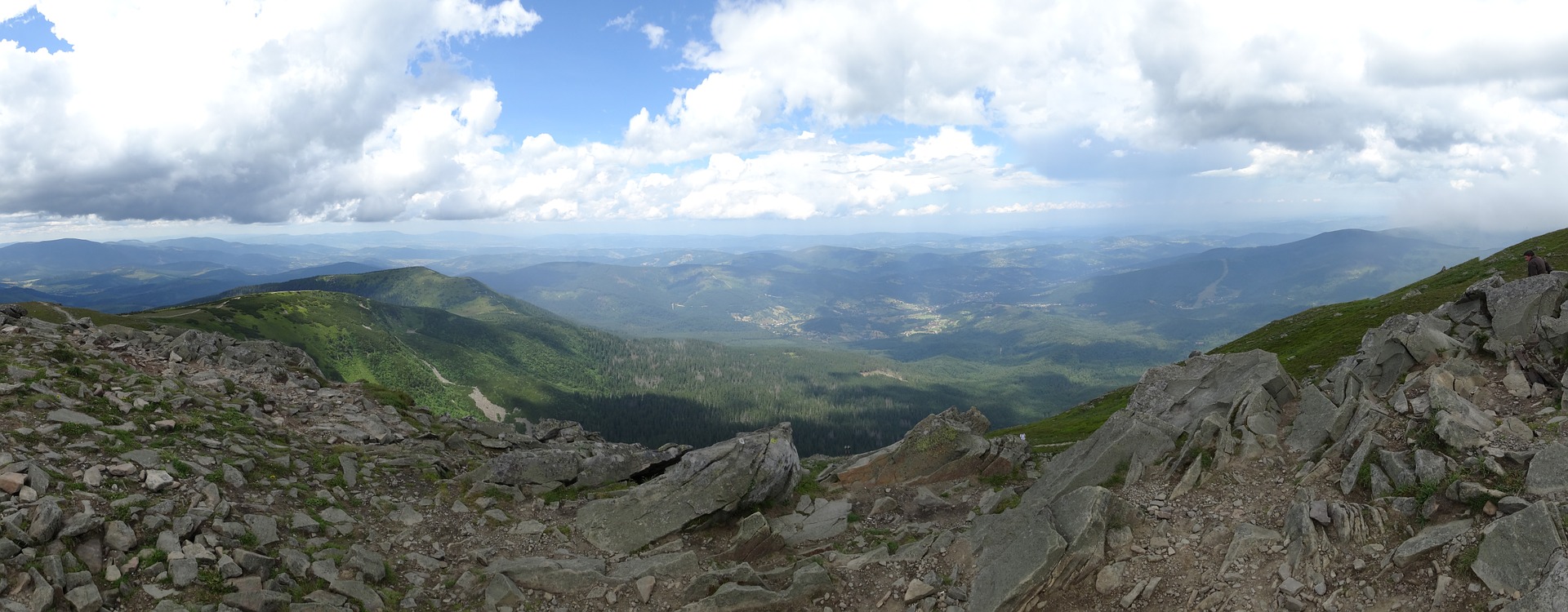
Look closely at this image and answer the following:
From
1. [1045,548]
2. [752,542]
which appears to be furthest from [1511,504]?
[752,542]

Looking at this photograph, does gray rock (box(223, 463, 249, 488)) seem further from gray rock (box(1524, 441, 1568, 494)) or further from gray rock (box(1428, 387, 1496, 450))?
gray rock (box(1428, 387, 1496, 450))

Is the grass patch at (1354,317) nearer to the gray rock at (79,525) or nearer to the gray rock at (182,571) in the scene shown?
the gray rock at (182,571)

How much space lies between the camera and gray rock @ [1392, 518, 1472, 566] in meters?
15.2

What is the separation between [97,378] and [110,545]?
18.5m

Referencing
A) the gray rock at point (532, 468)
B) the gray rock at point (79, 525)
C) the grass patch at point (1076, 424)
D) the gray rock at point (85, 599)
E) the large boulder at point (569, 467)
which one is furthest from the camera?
the grass patch at point (1076, 424)

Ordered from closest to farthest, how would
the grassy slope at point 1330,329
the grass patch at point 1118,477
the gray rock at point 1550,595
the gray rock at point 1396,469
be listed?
the gray rock at point 1550,595, the gray rock at point 1396,469, the grass patch at point 1118,477, the grassy slope at point 1330,329

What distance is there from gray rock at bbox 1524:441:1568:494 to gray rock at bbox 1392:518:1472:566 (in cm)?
186

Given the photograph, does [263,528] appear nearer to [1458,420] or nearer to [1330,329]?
[1458,420]

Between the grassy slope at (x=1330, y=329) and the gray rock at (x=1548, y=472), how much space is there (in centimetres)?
4170

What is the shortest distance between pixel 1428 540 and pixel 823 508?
945 inches

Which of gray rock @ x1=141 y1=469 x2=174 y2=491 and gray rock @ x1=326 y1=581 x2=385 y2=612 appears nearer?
gray rock @ x1=326 y1=581 x2=385 y2=612

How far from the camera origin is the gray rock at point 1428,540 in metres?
15.2

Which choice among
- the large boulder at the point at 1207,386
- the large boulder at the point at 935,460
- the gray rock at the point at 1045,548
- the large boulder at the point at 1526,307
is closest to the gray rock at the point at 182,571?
the gray rock at the point at 1045,548

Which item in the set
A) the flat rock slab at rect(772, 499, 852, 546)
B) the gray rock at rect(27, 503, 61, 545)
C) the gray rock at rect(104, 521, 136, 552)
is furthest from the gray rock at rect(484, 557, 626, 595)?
the gray rock at rect(27, 503, 61, 545)
